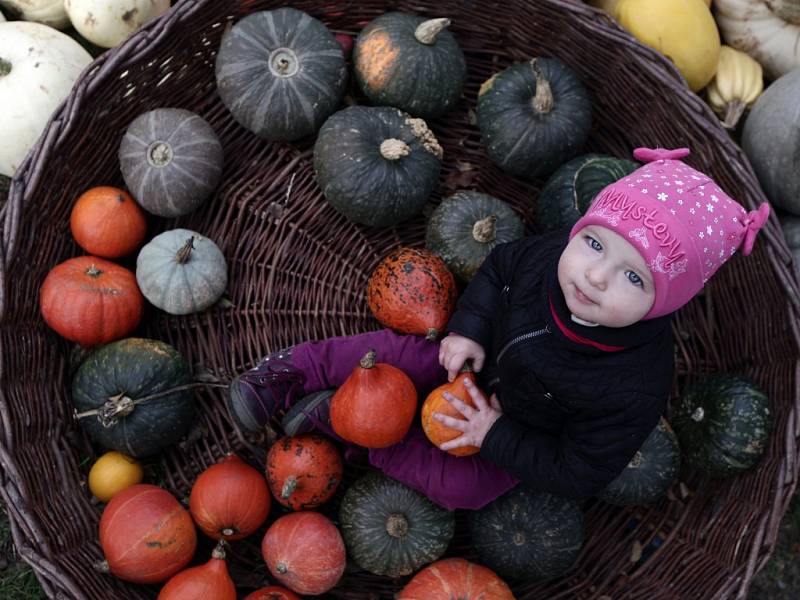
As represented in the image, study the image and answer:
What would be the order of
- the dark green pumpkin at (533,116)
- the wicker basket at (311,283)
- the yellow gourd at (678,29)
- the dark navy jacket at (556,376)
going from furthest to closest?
the yellow gourd at (678,29)
the dark green pumpkin at (533,116)
the wicker basket at (311,283)
the dark navy jacket at (556,376)

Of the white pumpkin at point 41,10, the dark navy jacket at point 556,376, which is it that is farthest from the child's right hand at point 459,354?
the white pumpkin at point 41,10

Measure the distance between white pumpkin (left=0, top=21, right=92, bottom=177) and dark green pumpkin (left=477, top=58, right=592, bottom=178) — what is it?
Answer: 1.61m

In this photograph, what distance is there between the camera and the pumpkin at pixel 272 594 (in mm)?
2373

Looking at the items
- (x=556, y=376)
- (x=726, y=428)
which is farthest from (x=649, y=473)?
(x=556, y=376)

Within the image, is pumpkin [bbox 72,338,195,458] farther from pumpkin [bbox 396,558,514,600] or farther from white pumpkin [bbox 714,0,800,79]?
white pumpkin [bbox 714,0,800,79]

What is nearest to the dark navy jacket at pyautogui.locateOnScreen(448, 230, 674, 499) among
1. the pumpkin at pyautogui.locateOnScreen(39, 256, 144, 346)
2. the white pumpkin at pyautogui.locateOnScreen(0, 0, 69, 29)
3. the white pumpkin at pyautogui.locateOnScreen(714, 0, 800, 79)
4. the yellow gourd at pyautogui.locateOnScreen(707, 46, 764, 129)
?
the pumpkin at pyautogui.locateOnScreen(39, 256, 144, 346)

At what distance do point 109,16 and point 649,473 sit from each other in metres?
2.68

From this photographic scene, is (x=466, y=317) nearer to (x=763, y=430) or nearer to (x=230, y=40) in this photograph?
(x=763, y=430)

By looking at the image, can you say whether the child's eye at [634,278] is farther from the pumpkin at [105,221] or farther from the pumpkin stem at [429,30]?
the pumpkin at [105,221]

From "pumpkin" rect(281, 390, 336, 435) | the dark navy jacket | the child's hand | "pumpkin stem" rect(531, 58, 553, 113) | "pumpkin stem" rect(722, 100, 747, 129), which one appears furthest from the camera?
"pumpkin stem" rect(722, 100, 747, 129)

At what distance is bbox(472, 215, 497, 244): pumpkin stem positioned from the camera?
8.50 ft

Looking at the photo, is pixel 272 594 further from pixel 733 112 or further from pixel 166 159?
pixel 733 112

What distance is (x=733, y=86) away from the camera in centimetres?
312

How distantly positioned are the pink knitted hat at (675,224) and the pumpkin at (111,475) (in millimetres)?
1768
